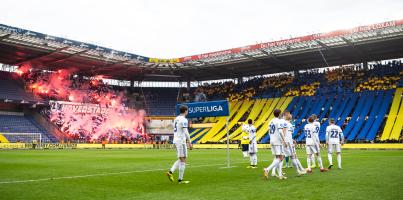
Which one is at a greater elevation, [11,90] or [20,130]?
[11,90]

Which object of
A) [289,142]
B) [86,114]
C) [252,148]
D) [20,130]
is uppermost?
[86,114]

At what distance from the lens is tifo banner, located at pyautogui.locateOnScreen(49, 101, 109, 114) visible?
60.0m

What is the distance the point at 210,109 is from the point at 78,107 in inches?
1922

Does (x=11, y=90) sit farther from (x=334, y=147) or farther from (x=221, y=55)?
(x=334, y=147)

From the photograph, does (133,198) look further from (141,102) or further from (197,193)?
(141,102)

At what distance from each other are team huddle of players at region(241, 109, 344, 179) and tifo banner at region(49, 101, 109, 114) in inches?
1780

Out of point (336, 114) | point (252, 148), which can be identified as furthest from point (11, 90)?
point (252, 148)

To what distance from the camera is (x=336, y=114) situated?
168 ft

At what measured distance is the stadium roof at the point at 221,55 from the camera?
46.2m

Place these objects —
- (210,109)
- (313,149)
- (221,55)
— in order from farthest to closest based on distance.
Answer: (221,55)
(210,109)
(313,149)

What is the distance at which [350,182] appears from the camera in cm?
1168

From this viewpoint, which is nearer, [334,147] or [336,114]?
[334,147]

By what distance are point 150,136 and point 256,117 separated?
74.2 ft

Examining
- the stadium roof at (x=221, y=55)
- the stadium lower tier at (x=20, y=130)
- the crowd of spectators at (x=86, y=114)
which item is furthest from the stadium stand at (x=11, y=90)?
the stadium lower tier at (x=20, y=130)
